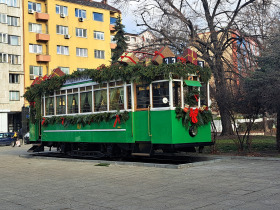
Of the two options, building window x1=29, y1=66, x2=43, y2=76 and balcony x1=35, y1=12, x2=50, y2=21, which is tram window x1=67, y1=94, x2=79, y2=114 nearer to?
building window x1=29, y1=66, x2=43, y2=76

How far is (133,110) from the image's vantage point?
13.2 m

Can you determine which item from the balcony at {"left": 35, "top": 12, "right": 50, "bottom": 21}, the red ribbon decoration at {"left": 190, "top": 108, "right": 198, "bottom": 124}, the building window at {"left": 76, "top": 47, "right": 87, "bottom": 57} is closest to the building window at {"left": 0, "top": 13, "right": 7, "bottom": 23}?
the balcony at {"left": 35, "top": 12, "right": 50, "bottom": 21}

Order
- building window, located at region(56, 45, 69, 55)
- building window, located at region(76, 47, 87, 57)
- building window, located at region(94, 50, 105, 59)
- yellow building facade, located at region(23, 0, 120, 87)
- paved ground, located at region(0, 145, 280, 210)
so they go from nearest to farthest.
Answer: paved ground, located at region(0, 145, 280, 210) < yellow building facade, located at region(23, 0, 120, 87) < building window, located at region(56, 45, 69, 55) < building window, located at region(76, 47, 87, 57) < building window, located at region(94, 50, 105, 59)

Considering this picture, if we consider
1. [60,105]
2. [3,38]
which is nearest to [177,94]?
[60,105]

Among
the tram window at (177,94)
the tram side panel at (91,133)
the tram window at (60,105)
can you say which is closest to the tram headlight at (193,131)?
the tram window at (177,94)

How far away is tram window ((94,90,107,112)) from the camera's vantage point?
14414 millimetres

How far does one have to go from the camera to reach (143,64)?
43.6 ft

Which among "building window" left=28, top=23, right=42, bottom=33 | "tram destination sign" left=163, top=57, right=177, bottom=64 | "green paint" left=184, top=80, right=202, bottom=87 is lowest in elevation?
"green paint" left=184, top=80, right=202, bottom=87

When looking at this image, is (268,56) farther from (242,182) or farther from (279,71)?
(242,182)

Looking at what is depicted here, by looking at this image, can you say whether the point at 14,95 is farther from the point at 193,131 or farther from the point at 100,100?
the point at 193,131

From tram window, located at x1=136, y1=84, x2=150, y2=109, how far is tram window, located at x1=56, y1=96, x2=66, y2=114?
14.9ft

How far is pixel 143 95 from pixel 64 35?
1534 inches

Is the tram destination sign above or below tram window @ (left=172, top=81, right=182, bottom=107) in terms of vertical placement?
above

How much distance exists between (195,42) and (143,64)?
441 inches
